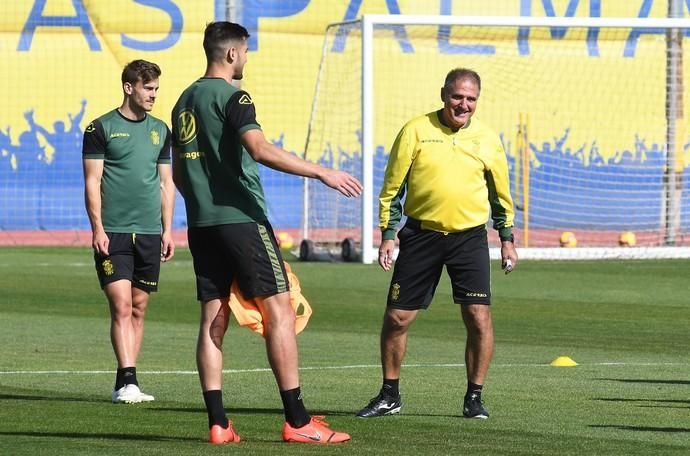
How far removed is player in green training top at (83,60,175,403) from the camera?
35.6 feet

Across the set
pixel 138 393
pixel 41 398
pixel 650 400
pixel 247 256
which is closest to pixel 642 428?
pixel 650 400

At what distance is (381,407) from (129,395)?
1654mm

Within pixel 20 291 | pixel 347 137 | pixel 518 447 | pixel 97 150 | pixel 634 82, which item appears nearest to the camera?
pixel 518 447

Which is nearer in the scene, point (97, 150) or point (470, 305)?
point (470, 305)

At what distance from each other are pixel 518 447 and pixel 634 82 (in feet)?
78.7

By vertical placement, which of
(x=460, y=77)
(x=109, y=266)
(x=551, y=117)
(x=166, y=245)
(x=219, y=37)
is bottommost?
(x=109, y=266)

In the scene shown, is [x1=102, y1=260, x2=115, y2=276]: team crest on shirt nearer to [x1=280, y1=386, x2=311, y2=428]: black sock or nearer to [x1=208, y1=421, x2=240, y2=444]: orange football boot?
[x1=208, y1=421, x2=240, y2=444]: orange football boot

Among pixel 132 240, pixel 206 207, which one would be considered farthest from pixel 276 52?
pixel 206 207

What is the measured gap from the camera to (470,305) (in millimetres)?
10039

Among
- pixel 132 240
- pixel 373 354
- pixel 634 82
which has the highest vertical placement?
pixel 634 82

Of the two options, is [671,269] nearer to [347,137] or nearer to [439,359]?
[347,137]

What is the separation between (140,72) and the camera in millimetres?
10812

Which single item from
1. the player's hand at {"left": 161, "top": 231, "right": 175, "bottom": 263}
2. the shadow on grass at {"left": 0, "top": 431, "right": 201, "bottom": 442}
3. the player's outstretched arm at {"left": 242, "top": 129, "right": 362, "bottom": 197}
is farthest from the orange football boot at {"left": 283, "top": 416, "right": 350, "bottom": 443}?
the player's hand at {"left": 161, "top": 231, "right": 175, "bottom": 263}

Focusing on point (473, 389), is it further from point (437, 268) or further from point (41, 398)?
point (41, 398)
